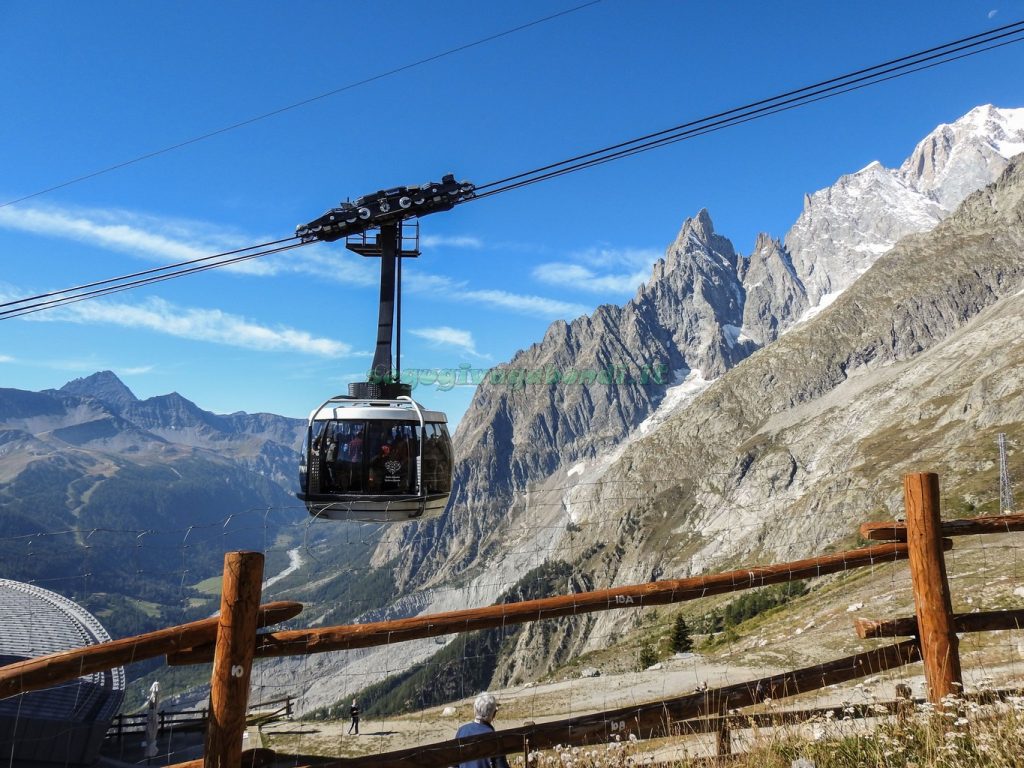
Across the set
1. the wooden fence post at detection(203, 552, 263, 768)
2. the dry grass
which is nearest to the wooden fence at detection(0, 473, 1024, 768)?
the wooden fence post at detection(203, 552, 263, 768)

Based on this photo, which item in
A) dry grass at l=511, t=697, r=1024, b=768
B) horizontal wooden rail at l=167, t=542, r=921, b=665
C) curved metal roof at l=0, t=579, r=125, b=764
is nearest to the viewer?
dry grass at l=511, t=697, r=1024, b=768

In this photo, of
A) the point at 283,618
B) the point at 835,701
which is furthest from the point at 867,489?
the point at 283,618

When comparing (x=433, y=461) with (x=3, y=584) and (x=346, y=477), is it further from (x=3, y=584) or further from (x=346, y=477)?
(x=3, y=584)

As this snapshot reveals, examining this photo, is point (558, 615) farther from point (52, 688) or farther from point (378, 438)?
point (52, 688)

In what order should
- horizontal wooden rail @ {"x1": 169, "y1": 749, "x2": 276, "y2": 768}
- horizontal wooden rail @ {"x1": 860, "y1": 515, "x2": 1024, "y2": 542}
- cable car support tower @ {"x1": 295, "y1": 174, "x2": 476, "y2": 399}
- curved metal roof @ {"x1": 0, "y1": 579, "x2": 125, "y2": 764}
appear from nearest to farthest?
horizontal wooden rail @ {"x1": 169, "y1": 749, "x2": 276, "y2": 768} < horizontal wooden rail @ {"x1": 860, "y1": 515, "x2": 1024, "y2": 542} < cable car support tower @ {"x1": 295, "y1": 174, "x2": 476, "y2": 399} < curved metal roof @ {"x1": 0, "y1": 579, "x2": 125, "y2": 764}

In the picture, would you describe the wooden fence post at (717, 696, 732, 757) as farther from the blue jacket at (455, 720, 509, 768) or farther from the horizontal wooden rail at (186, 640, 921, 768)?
the blue jacket at (455, 720, 509, 768)

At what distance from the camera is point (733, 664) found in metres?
20.8

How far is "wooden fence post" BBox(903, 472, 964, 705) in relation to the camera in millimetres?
6531

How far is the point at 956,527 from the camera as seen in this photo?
7.11 metres

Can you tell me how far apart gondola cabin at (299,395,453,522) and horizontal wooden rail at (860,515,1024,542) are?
9.36 meters

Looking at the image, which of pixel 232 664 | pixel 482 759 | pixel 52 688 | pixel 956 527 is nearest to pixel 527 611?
pixel 482 759

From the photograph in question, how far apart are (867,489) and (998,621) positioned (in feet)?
461

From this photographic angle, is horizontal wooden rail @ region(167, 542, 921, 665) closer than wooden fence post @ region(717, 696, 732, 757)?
Yes

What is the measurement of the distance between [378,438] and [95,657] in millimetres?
9969
